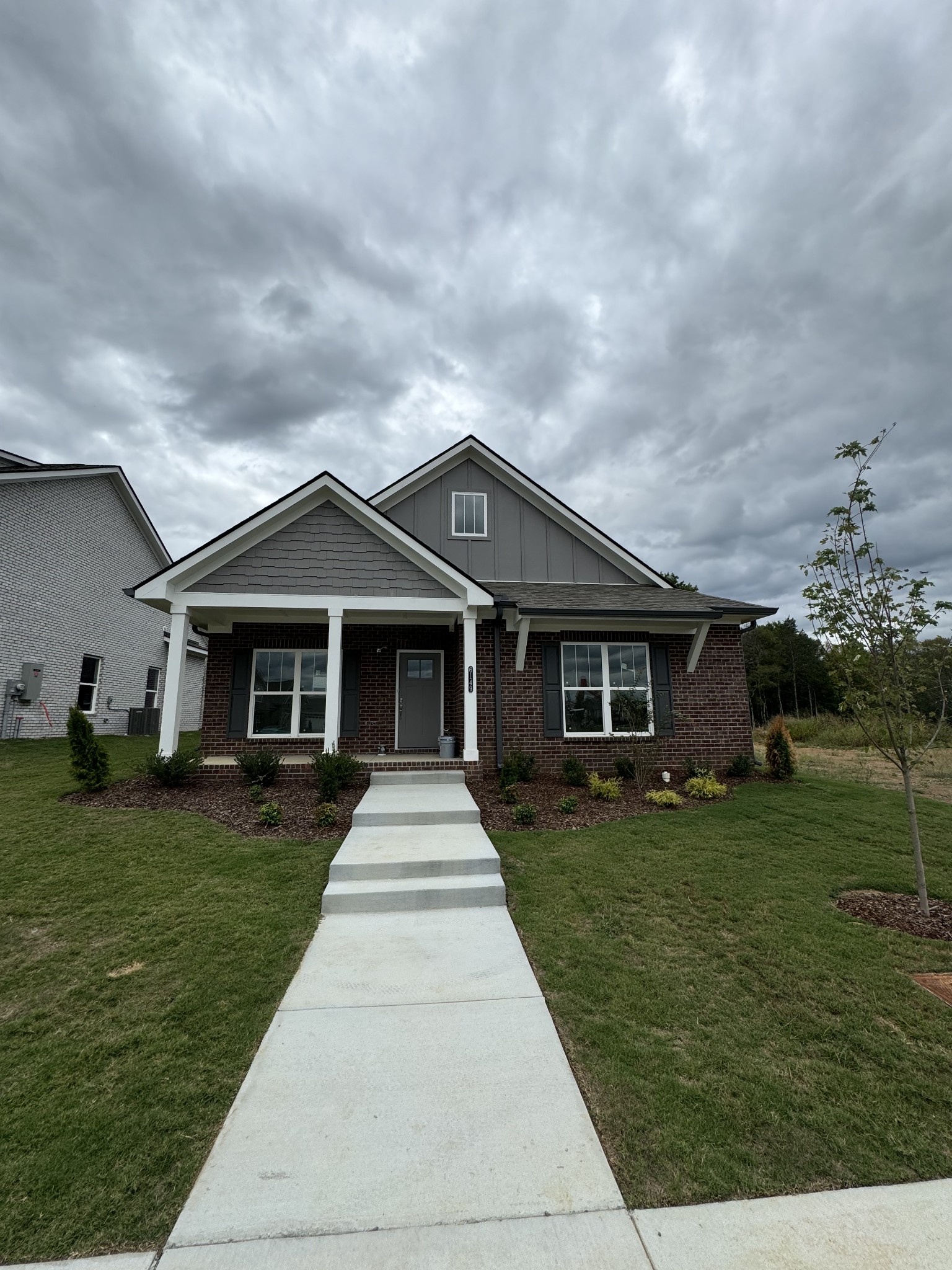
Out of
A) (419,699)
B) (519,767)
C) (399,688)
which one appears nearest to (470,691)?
(519,767)

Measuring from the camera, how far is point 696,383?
1422cm

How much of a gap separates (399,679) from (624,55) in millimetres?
11165

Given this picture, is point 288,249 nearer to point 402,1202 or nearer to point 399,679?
point 399,679

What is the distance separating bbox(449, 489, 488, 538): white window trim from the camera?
41.7 ft

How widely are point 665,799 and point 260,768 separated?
21.4ft

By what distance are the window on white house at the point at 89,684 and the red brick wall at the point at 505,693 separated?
823cm

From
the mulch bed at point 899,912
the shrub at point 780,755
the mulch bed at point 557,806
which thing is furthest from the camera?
the shrub at point 780,755

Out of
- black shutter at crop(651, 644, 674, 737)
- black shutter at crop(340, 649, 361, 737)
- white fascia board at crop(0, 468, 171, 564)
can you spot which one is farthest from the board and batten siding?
white fascia board at crop(0, 468, 171, 564)

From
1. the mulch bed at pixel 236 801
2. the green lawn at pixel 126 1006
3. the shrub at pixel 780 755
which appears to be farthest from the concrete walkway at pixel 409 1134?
the shrub at pixel 780 755

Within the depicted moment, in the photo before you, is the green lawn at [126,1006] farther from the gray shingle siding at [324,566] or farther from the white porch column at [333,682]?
the gray shingle siding at [324,566]

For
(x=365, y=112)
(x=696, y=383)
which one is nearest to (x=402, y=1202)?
(x=365, y=112)

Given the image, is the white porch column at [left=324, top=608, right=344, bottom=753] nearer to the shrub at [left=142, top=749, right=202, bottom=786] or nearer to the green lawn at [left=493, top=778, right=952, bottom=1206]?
the shrub at [left=142, top=749, right=202, bottom=786]

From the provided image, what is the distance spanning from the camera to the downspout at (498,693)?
32.6ft

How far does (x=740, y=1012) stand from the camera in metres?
3.24
